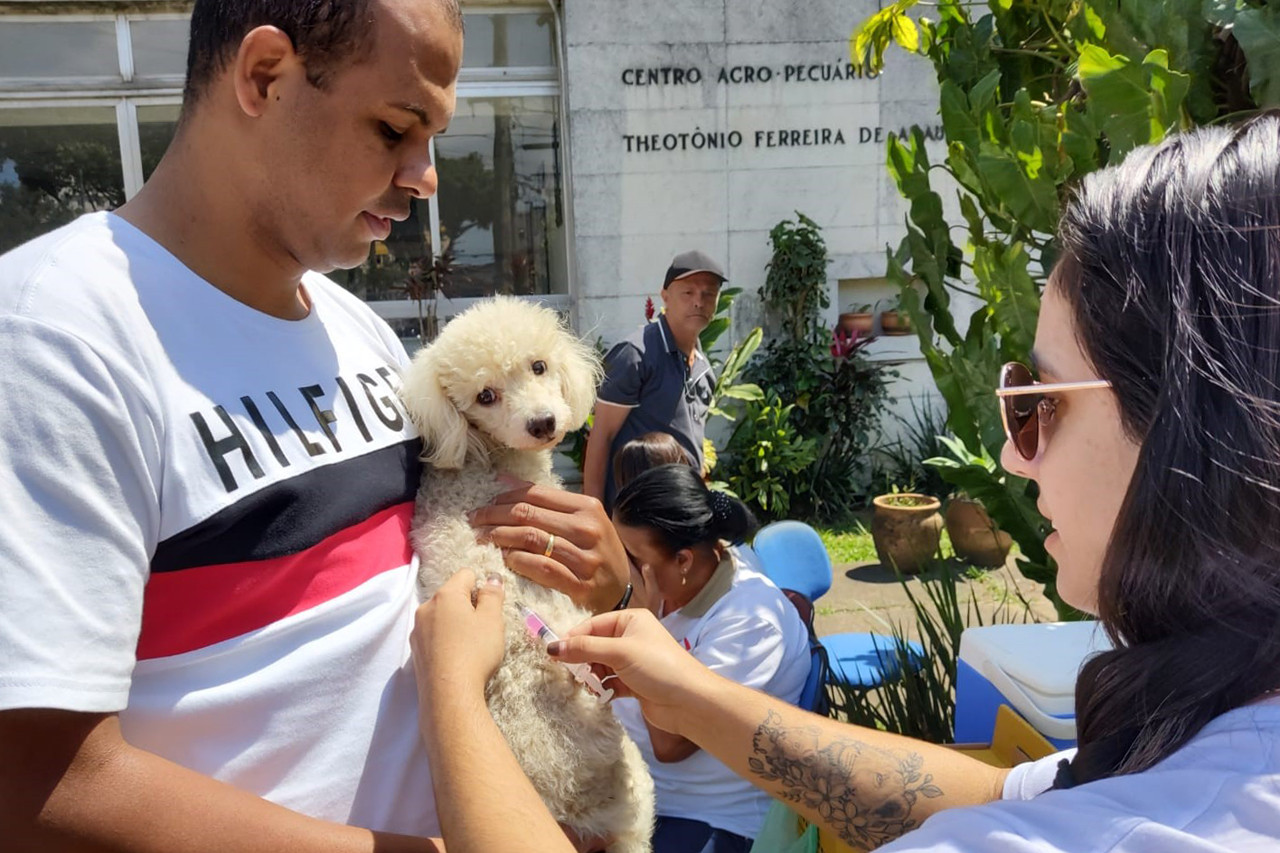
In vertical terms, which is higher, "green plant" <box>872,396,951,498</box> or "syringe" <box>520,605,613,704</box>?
"syringe" <box>520,605,613,704</box>

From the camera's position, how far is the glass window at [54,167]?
770cm

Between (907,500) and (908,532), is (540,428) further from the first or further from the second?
(907,500)

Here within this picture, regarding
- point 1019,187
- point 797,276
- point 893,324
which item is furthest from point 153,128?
point 1019,187

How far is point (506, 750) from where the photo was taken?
129 cm

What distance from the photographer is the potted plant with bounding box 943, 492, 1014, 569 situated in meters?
7.08

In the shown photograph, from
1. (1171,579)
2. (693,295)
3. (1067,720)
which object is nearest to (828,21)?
(693,295)

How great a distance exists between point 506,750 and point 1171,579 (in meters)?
0.93

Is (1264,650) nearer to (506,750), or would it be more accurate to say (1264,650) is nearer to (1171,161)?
(1171,161)

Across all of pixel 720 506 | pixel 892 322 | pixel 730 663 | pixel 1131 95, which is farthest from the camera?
pixel 892 322

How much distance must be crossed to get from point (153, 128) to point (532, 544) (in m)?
7.88

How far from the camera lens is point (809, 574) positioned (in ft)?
14.4

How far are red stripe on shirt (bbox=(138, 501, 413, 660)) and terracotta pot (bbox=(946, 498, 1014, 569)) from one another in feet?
21.4

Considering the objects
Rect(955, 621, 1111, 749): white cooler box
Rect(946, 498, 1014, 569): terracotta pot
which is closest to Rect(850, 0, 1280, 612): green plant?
Rect(955, 621, 1111, 749): white cooler box

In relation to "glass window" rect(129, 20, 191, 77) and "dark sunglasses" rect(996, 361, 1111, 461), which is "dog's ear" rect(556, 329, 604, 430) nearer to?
"dark sunglasses" rect(996, 361, 1111, 461)
